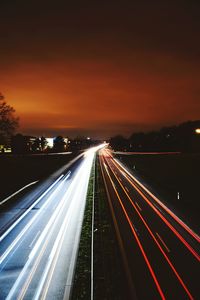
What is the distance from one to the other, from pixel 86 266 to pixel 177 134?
134 meters

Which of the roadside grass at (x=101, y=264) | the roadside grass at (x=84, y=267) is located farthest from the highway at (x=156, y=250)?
the roadside grass at (x=84, y=267)

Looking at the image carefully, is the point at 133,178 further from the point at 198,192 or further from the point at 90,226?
the point at 90,226

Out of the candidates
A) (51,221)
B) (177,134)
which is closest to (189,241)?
(51,221)

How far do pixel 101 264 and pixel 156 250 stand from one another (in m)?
4.16

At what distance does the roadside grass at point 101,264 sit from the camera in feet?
54.1

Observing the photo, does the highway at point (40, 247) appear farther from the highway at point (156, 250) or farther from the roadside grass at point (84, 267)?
the highway at point (156, 250)

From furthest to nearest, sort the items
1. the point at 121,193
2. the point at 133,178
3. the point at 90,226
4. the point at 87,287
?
the point at 133,178 < the point at 121,193 < the point at 90,226 < the point at 87,287

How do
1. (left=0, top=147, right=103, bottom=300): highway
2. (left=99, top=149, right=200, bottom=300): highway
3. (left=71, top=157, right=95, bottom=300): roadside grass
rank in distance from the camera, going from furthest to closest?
(left=99, top=149, right=200, bottom=300): highway, (left=0, top=147, right=103, bottom=300): highway, (left=71, top=157, right=95, bottom=300): roadside grass

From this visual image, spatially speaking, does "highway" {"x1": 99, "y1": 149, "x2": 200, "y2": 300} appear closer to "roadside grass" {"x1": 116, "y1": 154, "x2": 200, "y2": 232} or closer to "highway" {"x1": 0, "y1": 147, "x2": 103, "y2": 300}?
"roadside grass" {"x1": 116, "y1": 154, "x2": 200, "y2": 232}

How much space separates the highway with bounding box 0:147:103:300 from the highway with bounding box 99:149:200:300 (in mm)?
3755

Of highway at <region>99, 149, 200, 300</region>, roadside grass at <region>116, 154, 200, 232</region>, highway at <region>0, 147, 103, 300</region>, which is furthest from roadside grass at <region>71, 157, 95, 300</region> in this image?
roadside grass at <region>116, 154, 200, 232</region>

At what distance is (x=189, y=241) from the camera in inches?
909

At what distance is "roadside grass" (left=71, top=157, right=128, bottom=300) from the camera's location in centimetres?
1648

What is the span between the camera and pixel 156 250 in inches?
854
